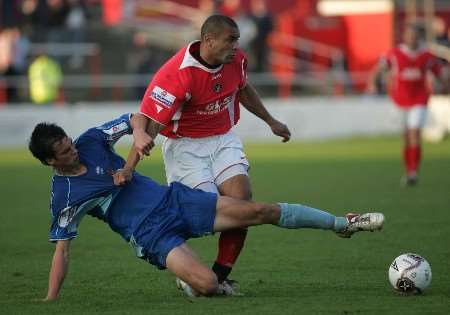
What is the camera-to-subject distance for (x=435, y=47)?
29.9 m

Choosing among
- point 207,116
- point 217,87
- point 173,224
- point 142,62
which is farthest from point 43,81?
point 173,224

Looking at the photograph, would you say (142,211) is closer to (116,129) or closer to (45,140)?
(116,129)

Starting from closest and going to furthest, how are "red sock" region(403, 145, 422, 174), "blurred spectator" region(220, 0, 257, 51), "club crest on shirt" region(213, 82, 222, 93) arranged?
"club crest on shirt" region(213, 82, 222, 93) → "red sock" region(403, 145, 422, 174) → "blurred spectator" region(220, 0, 257, 51)

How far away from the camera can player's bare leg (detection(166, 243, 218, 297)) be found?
27.0ft

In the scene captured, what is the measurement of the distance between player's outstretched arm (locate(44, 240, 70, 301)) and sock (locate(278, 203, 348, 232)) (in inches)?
64.0

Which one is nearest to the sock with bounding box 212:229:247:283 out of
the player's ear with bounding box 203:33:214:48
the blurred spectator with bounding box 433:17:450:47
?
Result: the player's ear with bounding box 203:33:214:48

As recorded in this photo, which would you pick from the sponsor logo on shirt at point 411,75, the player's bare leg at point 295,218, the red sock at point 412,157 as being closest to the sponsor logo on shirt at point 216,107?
the player's bare leg at point 295,218

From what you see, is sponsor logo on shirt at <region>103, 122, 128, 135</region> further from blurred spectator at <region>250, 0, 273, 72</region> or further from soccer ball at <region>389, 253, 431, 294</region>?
blurred spectator at <region>250, 0, 273, 72</region>

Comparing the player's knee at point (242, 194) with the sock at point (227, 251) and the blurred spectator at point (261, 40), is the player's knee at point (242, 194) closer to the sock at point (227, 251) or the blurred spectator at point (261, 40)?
the sock at point (227, 251)

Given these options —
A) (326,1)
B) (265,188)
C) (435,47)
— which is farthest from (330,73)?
(265,188)

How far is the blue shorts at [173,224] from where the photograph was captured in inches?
332

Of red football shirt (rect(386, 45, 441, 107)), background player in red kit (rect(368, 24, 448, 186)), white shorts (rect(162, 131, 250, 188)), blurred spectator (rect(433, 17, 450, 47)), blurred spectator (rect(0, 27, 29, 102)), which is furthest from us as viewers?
blurred spectator (rect(433, 17, 450, 47))

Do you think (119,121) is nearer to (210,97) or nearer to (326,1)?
(210,97)

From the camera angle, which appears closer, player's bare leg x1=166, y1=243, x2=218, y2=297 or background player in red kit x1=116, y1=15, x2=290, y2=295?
player's bare leg x1=166, y1=243, x2=218, y2=297
